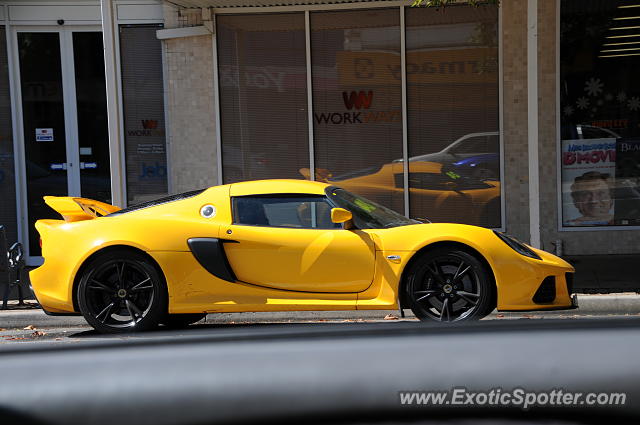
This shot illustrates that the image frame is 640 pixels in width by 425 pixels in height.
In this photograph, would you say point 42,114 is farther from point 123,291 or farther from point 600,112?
point 600,112

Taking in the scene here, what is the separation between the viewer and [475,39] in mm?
11891

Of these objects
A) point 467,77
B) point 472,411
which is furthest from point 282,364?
point 467,77

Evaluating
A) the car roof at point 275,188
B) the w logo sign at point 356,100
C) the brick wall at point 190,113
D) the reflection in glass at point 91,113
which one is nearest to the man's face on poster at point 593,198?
the w logo sign at point 356,100

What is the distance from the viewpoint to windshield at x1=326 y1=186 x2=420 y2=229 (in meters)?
7.05

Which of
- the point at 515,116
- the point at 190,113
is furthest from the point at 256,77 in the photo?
the point at 515,116

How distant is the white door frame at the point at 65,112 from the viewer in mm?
12391

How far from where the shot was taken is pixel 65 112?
12.5 metres

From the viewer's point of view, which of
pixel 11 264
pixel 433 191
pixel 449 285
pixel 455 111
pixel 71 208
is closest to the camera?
pixel 449 285

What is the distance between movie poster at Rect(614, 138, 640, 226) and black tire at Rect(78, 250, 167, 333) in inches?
291

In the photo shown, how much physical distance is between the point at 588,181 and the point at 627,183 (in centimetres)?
53

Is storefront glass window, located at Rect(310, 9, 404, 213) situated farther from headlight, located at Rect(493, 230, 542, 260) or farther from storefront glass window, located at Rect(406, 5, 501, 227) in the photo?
headlight, located at Rect(493, 230, 542, 260)

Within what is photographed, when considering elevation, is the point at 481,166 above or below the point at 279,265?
above

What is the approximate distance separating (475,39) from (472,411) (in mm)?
10962

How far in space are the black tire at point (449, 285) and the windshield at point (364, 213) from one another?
1.69 feet
